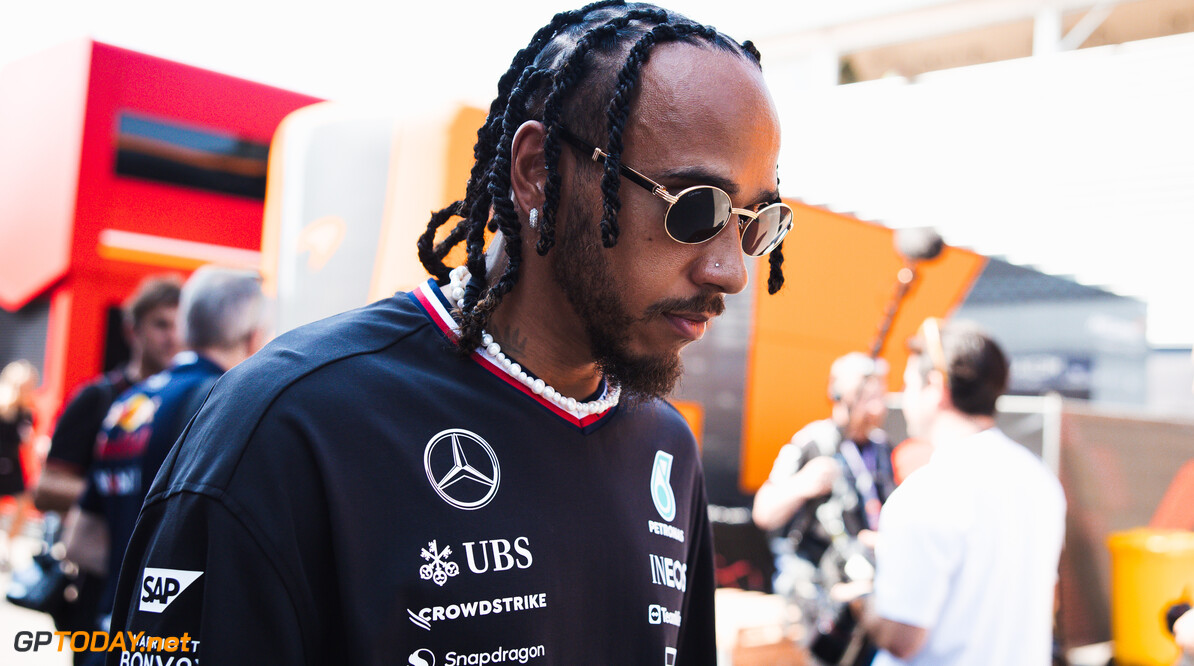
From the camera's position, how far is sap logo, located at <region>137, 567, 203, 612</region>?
0.97 meters

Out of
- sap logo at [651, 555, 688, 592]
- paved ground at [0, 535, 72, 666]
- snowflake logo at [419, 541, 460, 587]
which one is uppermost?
snowflake logo at [419, 541, 460, 587]

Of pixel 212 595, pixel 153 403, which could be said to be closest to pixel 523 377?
pixel 212 595

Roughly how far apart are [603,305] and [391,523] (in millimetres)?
429

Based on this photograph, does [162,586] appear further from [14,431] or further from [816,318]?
[14,431]

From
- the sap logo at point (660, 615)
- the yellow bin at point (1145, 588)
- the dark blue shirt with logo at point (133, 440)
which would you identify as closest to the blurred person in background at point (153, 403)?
the dark blue shirt with logo at point (133, 440)

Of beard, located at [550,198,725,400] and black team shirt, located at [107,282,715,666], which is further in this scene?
beard, located at [550,198,725,400]

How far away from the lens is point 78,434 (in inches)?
145

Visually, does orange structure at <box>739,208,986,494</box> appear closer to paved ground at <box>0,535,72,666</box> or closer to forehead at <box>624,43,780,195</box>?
paved ground at <box>0,535,72,666</box>

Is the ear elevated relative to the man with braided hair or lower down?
elevated

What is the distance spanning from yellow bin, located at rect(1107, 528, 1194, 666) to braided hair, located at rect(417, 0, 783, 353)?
4435 mm

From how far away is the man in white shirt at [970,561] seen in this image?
8.11 feet

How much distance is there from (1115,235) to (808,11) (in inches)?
251

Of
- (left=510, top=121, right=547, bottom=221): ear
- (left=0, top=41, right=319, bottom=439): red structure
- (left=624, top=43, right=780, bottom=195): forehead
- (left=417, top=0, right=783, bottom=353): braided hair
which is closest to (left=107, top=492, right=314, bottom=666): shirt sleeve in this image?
(left=417, top=0, right=783, bottom=353): braided hair

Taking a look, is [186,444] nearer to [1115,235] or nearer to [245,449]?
[245,449]
